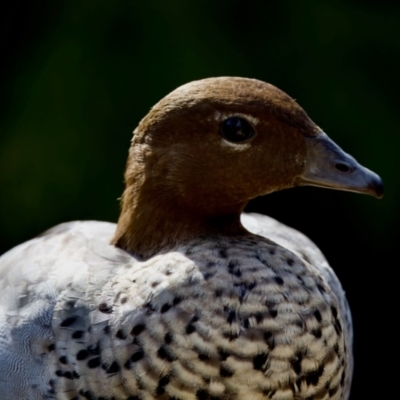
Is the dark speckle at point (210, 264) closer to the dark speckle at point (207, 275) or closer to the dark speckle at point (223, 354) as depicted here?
the dark speckle at point (207, 275)

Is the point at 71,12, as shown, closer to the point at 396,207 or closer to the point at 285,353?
the point at 396,207

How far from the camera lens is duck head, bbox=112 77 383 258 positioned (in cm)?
166

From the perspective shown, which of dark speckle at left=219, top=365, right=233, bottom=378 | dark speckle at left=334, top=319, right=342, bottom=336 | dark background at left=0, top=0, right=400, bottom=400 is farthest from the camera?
dark background at left=0, top=0, right=400, bottom=400

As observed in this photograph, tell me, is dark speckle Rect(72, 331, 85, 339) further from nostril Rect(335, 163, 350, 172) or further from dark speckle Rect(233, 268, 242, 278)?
nostril Rect(335, 163, 350, 172)

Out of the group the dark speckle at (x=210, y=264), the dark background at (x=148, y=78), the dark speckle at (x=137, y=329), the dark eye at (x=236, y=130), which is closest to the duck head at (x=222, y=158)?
the dark eye at (x=236, y=130)

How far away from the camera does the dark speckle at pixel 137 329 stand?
5.12 ft

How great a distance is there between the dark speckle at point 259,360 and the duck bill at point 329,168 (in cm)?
36

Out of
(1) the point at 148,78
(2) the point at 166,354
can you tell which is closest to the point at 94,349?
(2) the point at 166,354

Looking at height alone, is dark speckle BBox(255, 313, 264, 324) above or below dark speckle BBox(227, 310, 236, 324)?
above

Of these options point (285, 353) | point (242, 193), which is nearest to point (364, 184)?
point (242, 193)

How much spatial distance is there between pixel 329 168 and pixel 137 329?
1.59 feet

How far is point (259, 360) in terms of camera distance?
1.54 m

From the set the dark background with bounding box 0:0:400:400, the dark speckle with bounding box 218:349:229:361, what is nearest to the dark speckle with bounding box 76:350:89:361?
the dark speckle with bounding box 218:349:229:361

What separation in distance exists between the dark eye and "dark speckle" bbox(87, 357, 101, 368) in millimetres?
490
